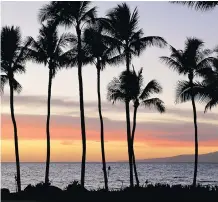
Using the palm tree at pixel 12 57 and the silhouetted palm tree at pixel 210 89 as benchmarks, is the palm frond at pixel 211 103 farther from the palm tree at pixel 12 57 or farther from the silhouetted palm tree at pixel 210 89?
the palm tree at pixel 12 57

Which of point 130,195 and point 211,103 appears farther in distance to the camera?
point 211,103

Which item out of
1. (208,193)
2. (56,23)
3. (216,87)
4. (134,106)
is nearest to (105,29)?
(56,23)

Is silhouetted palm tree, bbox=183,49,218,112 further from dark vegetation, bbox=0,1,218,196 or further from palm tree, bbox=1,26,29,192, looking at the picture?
palm tree, bbox=1,26,29,192

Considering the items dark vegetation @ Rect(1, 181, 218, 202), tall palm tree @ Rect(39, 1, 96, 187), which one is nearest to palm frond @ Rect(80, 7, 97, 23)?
tall palm tree @ Rect(39, 1, 96, 187)

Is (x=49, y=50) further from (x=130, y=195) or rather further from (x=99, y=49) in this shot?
(x=130, y=195)

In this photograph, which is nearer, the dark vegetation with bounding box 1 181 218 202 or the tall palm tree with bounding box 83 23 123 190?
the dark vegetation with bounding box 1 181 218 202

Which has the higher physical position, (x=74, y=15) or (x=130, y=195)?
(x=74, y=15)

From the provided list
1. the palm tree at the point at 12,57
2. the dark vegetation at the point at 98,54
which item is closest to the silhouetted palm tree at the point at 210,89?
the dark vegetation at the point at 98,54

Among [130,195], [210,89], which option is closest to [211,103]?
[210,89]

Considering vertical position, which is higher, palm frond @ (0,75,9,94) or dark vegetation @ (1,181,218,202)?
palm frond @ (0,75,9,94)

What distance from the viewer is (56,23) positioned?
32.9 metres

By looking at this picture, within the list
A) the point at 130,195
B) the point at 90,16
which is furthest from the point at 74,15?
the point at 130,195

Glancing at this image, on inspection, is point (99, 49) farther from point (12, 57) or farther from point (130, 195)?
point (130, 195)

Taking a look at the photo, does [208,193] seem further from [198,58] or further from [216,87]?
[198,58]
